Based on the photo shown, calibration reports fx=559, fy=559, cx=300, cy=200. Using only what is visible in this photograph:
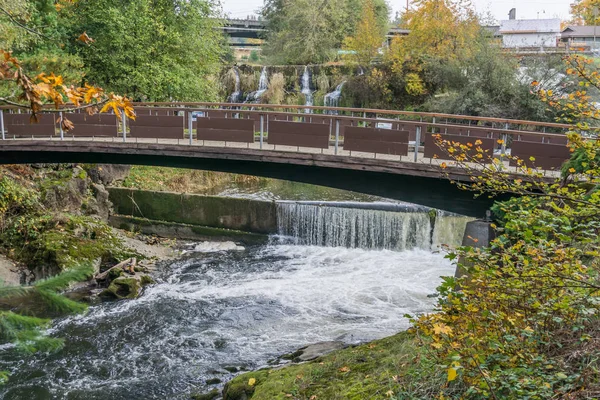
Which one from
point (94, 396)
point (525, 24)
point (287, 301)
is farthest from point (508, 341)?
point (525, 24)

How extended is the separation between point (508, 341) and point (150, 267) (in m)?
12.2

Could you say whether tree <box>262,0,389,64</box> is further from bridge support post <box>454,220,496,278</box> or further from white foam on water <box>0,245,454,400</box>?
bridge support post <box>454,220,496,278</box>

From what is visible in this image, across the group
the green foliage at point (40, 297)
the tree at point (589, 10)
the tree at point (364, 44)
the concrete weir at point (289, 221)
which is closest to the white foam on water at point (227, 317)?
the concrete weir at point (289, 221)

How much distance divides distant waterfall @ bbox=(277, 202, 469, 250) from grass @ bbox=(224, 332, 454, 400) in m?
9.03

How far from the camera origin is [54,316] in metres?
12.4

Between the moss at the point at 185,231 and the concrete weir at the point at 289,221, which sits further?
the moss at the point at 185,231

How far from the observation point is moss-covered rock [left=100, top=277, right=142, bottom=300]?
13.7 metres

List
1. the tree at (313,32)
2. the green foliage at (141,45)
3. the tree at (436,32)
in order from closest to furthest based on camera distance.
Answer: the green foliage at (141,45) < the tree at (436,32) < the tree at (313,32)

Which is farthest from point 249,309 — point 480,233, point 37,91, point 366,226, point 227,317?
point 37,91

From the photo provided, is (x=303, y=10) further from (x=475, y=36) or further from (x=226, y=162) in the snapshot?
(x=226, y=162)

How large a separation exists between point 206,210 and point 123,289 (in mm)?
5848

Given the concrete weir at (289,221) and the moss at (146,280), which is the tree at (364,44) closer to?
the concrete weir at (289,221)

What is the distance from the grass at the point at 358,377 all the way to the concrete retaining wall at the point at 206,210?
34.5 feet

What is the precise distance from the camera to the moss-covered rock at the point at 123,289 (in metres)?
13.7
